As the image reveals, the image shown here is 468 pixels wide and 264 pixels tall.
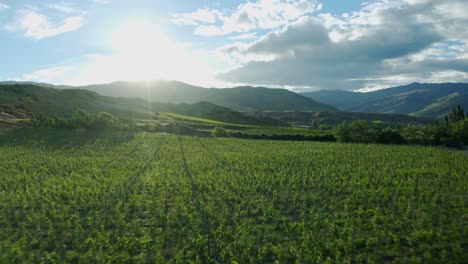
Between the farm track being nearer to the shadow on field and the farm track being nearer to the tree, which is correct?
the shadow on field

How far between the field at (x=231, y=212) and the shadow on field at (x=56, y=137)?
16.0 metres

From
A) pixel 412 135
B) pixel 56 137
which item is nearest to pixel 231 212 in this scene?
pixel 56 137

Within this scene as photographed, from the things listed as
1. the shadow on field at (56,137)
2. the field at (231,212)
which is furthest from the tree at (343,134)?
the shadow on field at (56,137)

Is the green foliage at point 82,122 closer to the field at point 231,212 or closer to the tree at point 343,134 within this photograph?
the field at point 231,212

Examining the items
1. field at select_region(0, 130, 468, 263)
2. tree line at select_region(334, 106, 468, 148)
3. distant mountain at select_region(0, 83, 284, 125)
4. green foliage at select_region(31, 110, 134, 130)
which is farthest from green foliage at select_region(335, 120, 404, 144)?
distant mountain at select_region(0, 83, 284, 125)

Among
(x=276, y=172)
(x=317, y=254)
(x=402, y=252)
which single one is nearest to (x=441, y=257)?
(x=402, y=252)

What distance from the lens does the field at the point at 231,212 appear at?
13.4 meters

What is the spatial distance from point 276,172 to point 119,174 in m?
16.6

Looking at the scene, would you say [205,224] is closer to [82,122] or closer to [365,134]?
[82,122]

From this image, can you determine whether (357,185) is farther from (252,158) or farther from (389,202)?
(252,158)

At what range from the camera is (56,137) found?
56531mm

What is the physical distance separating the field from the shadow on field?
16011mm

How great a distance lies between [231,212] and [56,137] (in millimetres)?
51706

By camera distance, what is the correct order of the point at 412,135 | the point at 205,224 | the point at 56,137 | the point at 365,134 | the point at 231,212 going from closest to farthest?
1. the point at 205,224
2. the point at 231,212
3. the point at 56,137
4. the point at 412,135
5. the point at 365,134
